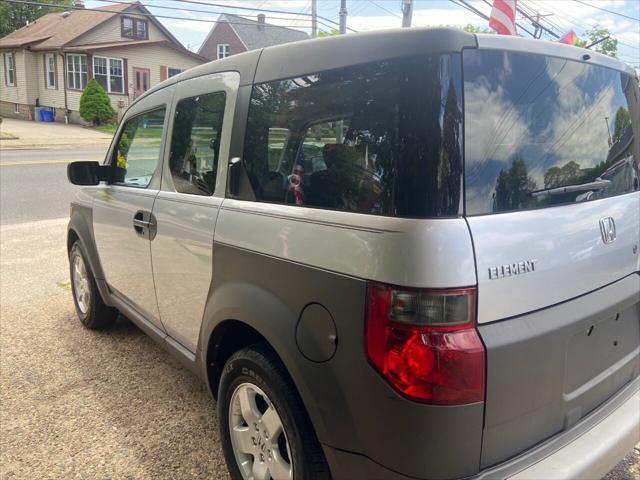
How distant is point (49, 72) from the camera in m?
32.7

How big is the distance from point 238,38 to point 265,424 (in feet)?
145

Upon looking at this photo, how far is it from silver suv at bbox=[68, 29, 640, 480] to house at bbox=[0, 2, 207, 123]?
102 ft

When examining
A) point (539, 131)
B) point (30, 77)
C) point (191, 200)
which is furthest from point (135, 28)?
point (539, 131)

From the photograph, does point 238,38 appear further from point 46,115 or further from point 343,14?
point 343,14

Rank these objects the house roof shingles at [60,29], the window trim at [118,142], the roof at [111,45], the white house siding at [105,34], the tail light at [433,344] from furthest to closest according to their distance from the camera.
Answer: the house roof shingles at [60,29] < the white house siding at [105,34] < the roof at [111,45] < the window trim at [118,142] < the tail light at [433,344]

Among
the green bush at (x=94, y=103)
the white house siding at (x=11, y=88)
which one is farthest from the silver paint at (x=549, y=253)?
the white house siding at (x=11, y=88)

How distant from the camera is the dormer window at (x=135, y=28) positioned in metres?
32.6

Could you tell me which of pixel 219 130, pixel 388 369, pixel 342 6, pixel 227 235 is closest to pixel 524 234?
pixel 388 369

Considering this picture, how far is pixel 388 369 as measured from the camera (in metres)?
1.69

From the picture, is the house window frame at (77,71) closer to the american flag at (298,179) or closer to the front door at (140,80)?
the front door at (140,80)

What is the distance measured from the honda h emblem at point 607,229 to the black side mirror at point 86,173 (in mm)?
3154

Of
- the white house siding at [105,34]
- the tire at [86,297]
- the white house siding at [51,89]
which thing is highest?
the white house siding at [105,34]

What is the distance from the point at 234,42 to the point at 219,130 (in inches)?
1725

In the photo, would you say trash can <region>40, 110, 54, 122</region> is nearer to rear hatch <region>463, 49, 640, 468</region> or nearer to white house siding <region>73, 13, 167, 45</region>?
white house siding <region>73, 13, 167, 45</region>
